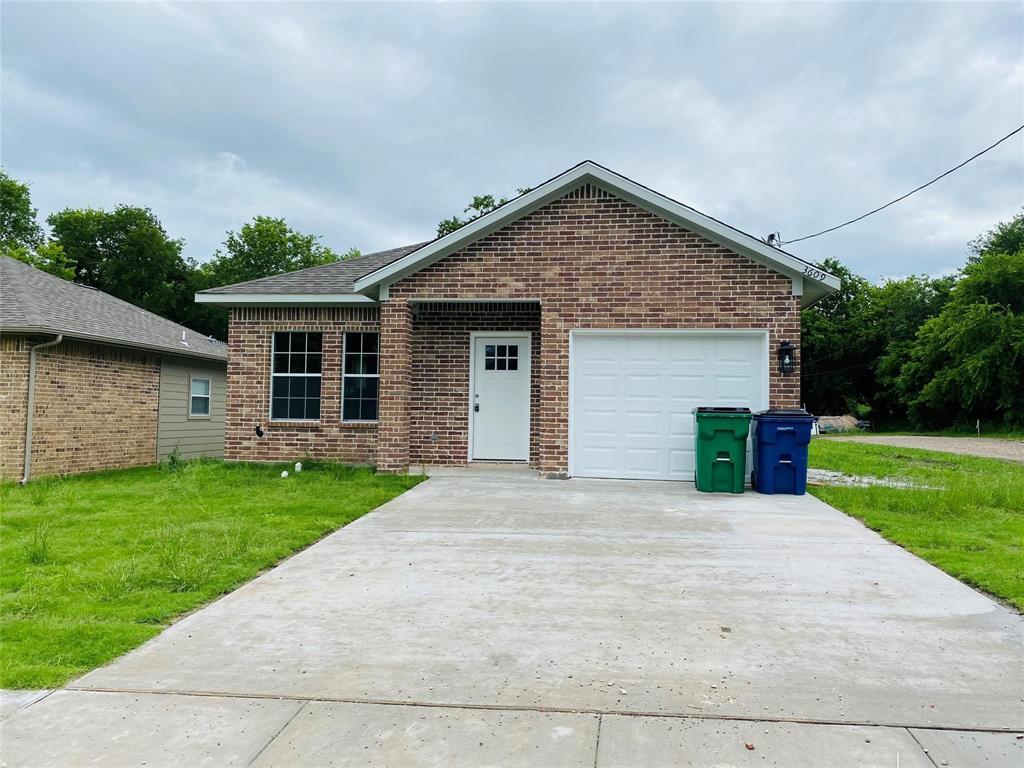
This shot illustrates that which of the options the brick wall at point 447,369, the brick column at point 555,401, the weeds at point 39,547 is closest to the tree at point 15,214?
the brick wall at point 447,369

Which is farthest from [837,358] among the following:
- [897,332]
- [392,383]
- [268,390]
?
[268,390]

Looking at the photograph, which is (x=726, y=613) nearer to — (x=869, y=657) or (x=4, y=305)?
(x=869, y=657)

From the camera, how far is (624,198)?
10414 mm

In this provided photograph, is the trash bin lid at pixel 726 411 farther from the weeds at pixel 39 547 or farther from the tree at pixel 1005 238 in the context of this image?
the tree at pixel 1005 238

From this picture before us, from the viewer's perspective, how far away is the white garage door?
33.3 feet

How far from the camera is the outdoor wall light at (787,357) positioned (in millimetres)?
9711

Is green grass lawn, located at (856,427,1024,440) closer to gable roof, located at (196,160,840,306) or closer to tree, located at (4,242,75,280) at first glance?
gable roof, located at (196,160,840,306)

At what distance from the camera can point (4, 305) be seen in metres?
11.6

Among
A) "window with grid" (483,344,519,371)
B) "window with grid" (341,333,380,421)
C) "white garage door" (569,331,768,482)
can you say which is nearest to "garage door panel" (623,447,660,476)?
"white garage door" (569,331,768,482)

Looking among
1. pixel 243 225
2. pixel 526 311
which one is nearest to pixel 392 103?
pixel 526 311

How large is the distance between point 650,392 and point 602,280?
1947 mm

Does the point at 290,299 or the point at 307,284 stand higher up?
the point at 307,284

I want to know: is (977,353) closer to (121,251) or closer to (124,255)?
(124,255)

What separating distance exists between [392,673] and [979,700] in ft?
9.70
